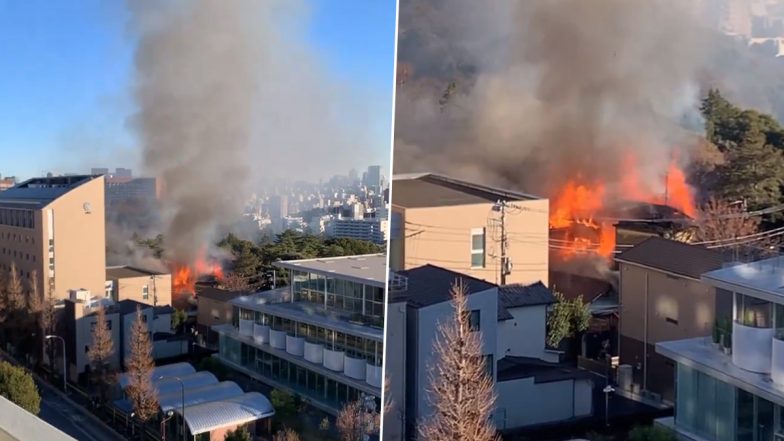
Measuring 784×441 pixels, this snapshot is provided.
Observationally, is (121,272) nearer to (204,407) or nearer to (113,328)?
(113,328)

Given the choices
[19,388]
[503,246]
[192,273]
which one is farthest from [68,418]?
[503,246]

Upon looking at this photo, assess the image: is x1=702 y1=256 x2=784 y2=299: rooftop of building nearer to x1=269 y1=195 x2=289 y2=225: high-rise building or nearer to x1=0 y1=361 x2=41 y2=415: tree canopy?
x1=269 y1=195 x2=289 y2=225: high-rise building

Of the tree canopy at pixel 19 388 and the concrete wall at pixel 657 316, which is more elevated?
the concrete wall at pixel 657 316

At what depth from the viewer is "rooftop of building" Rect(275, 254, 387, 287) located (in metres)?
2.15

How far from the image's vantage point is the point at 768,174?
1.75 metres

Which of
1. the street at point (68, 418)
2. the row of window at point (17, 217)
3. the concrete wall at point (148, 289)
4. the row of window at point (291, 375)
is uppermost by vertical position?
the row of window at point (17, 217)

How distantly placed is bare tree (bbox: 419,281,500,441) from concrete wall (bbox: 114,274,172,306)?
46.0 inches

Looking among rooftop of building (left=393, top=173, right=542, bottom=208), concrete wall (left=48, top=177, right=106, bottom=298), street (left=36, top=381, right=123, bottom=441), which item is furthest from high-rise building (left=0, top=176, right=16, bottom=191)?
rooftop of building (left=393, top=173, right=542, bottom=208)

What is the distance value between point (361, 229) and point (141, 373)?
119 cm

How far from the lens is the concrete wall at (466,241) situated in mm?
1962

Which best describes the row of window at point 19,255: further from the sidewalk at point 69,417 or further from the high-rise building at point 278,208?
the high-rise building at point 278,208

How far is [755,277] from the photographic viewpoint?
162 cm

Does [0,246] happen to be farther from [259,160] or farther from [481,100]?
[481,100]

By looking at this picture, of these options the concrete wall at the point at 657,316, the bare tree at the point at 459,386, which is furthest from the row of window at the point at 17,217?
the concrete wall at the point at 657,316
